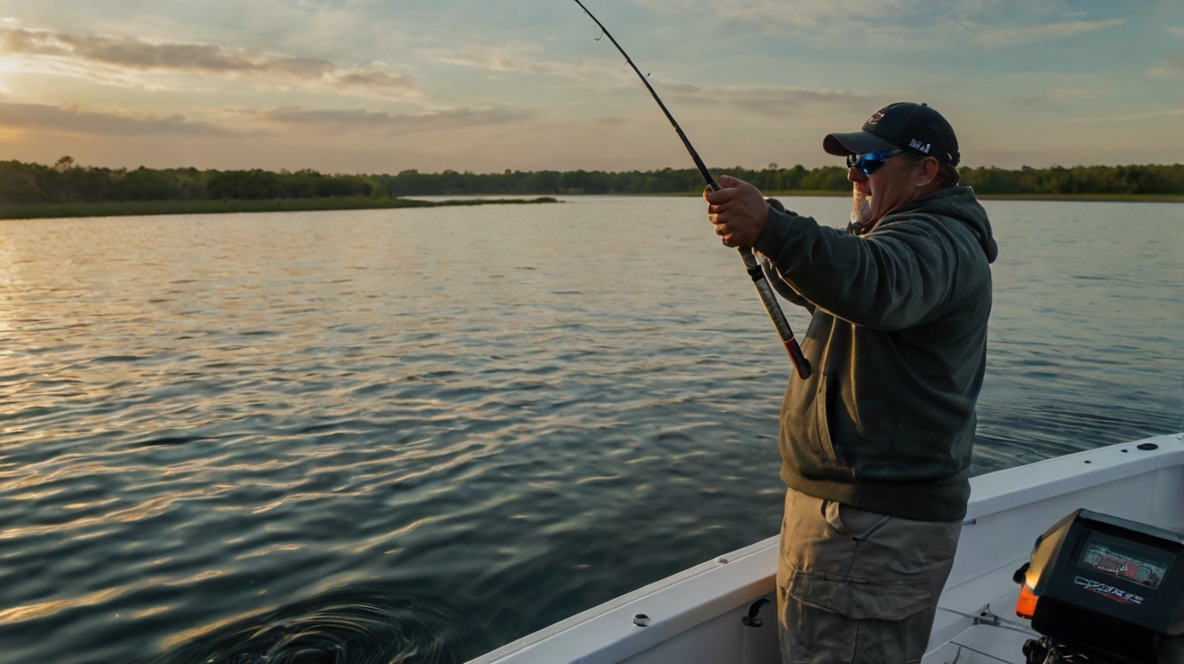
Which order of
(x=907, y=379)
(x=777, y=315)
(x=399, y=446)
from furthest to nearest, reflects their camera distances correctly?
(x=399, y=446) → (x=777, y=315) → (x=907, y=379)

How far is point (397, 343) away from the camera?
37.9 feet

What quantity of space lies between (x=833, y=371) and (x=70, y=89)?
48.9 meters

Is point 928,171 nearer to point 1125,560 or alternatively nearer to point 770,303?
point 770,303

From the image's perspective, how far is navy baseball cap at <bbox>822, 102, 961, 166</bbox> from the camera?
1.84m

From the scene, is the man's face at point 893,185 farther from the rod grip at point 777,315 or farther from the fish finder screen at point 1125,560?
the fish finder screen at point 1125,560

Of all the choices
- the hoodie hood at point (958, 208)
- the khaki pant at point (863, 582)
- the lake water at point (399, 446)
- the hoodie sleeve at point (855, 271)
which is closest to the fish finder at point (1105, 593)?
the khaki pant at point (863, 582)

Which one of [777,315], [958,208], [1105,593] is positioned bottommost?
[1105,593]

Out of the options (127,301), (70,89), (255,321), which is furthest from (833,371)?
(70,89)

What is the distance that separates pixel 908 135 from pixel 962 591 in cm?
192

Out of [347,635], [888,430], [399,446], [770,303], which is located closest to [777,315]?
[770,303]

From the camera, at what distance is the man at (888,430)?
5.71 ft

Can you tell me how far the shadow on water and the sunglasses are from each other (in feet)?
9.28

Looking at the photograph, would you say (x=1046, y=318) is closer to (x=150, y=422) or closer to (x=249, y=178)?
(x=150, y=422)

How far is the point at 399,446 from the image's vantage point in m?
6.72
